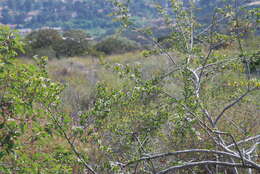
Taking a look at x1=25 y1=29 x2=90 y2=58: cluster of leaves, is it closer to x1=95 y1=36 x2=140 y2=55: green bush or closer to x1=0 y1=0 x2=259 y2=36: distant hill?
x1=95 y1=36 x2=140 y2=55: green bush

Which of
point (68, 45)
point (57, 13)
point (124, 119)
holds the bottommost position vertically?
point (57, 13)

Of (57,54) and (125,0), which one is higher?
(125,0)

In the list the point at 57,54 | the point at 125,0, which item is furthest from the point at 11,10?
the point at 125,0

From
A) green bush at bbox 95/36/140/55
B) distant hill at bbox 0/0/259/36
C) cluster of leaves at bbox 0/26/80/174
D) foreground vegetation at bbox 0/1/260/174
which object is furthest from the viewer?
distant hill at bbox 0/0/259/36

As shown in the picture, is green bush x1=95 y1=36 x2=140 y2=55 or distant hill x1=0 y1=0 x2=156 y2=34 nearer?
green bush x1=95 y1=36 x2=140 y2=55

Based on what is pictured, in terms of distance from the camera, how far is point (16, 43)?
7.38 feet

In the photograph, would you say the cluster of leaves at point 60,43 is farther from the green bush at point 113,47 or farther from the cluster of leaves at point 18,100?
the cluster of leaves at point 18,100

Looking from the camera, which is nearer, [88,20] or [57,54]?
[57,54]

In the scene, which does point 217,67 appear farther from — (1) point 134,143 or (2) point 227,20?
(1) point 134,143

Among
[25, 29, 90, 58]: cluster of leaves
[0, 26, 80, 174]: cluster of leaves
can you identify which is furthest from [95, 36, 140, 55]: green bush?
[0, 26, 80, 174]: cluster of leaves

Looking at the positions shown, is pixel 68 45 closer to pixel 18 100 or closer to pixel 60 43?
pixel 60 43

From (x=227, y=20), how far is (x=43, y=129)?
109 inches

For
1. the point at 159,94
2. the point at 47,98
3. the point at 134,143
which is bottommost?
the point at 134,143

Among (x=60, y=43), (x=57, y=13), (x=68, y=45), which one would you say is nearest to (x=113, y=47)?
(x=68, y=45)
